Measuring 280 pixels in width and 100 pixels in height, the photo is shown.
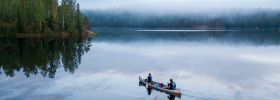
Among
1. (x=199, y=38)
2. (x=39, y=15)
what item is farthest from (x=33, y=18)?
(x=199, y=38)

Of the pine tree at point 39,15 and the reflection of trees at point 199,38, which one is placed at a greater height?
the pine tree at point 39,15

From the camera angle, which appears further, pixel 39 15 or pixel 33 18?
pixel 33 18

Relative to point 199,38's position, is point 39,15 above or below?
above

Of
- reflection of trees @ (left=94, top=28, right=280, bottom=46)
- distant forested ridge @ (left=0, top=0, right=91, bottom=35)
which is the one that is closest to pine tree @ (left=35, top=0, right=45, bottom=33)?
distant forested ridge @ (left=0, top=0, right=91, bottom=35)

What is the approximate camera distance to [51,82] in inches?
942

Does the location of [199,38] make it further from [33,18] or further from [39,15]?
[33,18]

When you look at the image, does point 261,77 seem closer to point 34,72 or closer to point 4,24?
point 34,72

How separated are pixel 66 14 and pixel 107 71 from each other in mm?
74708

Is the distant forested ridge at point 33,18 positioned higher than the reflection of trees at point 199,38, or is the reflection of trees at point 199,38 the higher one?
the distant forested ridge at point 33,18

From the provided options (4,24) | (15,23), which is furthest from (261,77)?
(4,24)

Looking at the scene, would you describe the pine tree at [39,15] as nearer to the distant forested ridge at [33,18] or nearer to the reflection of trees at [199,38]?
the distant forested ridge at [33,18]

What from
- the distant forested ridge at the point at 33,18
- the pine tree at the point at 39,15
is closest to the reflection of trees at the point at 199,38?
the distant forested ridge at the point at 33,18

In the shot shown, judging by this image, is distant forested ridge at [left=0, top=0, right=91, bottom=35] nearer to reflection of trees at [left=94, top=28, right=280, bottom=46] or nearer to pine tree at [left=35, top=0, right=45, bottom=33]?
pine tree at [left=35, top=0, right=45, bottom=33]

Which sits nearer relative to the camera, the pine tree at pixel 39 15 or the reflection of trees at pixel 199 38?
the reflection of trees at pixel 199 38
